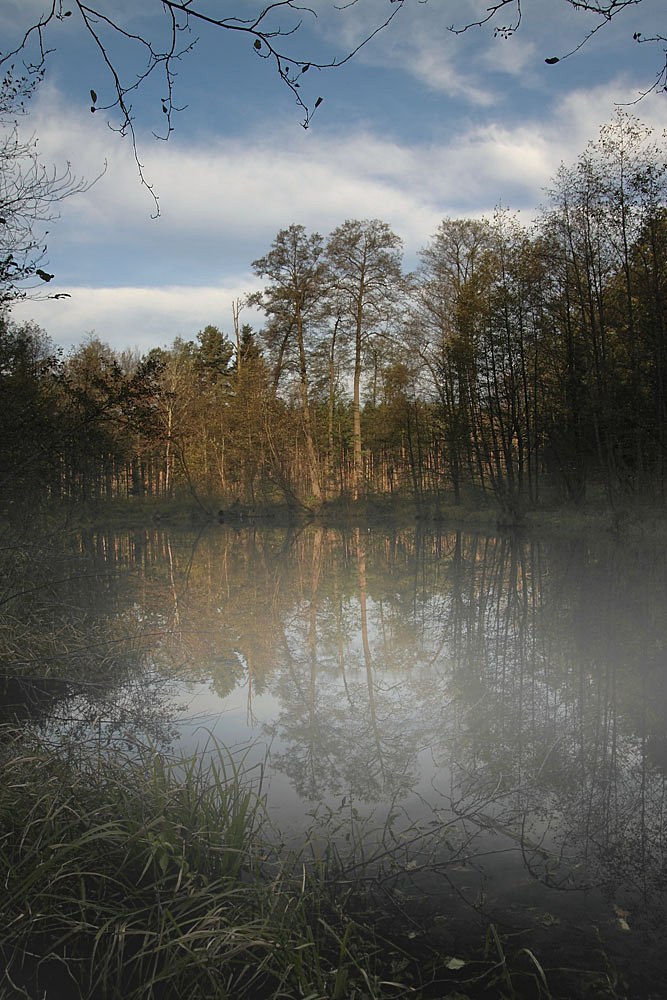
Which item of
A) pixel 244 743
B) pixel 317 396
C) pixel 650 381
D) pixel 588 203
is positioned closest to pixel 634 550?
pixel 650 381

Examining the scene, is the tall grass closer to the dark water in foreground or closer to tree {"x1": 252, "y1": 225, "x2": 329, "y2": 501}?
the dark water in foreground

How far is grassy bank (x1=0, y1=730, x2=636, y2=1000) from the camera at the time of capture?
6.53 ft

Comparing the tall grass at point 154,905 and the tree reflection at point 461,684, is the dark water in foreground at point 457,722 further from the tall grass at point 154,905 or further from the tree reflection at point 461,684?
the tall grass at point 154,905

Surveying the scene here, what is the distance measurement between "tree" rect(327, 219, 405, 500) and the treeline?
60 millimetres

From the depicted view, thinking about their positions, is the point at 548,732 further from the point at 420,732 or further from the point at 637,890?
the point at 637,890

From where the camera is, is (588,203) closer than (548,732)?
No

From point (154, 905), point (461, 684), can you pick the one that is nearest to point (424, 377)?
point (461, 684)

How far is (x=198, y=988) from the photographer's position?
195 centimetres

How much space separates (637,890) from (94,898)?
178cm

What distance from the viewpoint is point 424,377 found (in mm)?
27906

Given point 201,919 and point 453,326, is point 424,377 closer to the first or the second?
point 453,326

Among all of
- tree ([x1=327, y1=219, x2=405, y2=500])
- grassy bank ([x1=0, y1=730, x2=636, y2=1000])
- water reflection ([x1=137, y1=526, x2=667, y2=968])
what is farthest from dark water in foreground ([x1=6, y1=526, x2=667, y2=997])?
tree ([x1=327, y1=219, x2=405, y2=500])

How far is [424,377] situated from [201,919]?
2674 centimetres

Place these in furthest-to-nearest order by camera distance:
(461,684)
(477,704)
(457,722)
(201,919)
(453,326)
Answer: (453,326)
(461,684)
(477,704)
(457,722)
(201,919)
